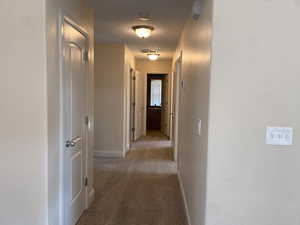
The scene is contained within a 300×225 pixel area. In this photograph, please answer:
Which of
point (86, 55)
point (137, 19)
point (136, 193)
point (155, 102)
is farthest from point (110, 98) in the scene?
point (155, 102)

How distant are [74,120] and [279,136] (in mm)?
1831

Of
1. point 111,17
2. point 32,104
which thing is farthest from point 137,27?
point 32,104

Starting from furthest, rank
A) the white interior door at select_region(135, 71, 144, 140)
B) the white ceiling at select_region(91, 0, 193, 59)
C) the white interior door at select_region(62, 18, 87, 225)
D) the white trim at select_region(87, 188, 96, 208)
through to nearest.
→ the white interior door at select_region(135, 71, 144, 140)
the white trim at select_region(87, 188, 96, 208)
the white ceiling at select_region(91, 0, 193, 59)
the white interior door at select_region(62, 18, 87, 225)

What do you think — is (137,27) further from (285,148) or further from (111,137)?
(285,148)

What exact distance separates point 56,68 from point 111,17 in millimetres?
1789

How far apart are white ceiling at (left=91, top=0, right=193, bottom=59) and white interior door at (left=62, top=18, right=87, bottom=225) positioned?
0.69 metres

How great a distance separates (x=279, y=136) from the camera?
64.8 inches

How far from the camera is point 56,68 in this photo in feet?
6.77

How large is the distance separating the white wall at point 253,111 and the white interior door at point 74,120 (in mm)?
1331

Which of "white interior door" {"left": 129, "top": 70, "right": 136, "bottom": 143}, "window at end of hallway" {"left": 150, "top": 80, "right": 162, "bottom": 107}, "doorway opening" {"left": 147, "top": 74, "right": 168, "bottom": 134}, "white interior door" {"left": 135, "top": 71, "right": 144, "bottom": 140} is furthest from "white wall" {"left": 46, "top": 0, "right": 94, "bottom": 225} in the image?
"window at end of hallway" {"left": 150, "top": 80, "right": 162, "bottom": 107}

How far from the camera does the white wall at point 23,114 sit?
73.5 inches

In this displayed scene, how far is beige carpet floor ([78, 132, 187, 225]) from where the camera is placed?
2832 millimetres

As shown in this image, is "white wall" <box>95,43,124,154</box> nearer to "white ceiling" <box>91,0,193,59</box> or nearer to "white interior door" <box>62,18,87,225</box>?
"white ceiling" <box>91,0,193,59</box>

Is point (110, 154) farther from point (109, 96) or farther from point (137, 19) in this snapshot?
point (137, 19)
